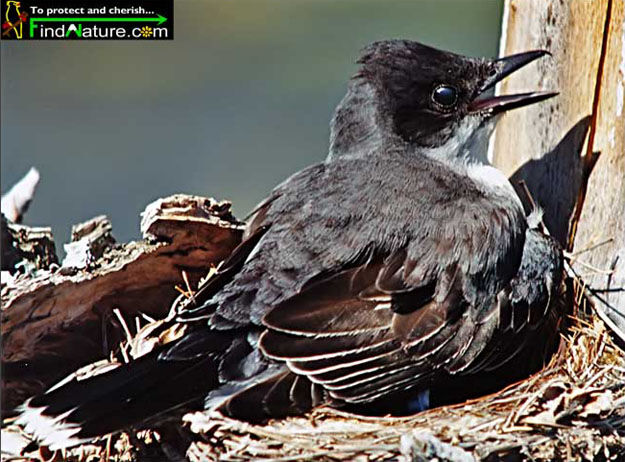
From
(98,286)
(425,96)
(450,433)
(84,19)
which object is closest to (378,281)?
(450,433)

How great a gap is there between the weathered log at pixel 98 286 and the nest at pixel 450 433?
60cm

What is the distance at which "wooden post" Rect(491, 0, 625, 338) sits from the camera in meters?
5.03

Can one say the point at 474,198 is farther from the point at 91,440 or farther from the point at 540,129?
the point at 91,440

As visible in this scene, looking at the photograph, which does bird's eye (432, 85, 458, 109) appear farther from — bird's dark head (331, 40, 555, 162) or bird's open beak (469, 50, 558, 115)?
bird's open beak (469, 50, 558, 115)

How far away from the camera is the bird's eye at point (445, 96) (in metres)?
5.25

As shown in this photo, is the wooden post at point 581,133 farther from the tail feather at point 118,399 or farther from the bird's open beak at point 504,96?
the tail feather at point 118,399

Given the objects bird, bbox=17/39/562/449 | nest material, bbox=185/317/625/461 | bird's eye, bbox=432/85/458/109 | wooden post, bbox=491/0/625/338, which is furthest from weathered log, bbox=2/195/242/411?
wooden post, bbox=491/0/625/338

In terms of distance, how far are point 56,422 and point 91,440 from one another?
0.16 metres

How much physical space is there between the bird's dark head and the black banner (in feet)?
3.39

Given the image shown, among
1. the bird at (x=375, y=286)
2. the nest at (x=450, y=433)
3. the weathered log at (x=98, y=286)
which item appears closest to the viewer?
the nest at (x=450, y=433)

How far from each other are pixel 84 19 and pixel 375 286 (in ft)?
6.07

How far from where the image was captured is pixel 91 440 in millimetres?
4273

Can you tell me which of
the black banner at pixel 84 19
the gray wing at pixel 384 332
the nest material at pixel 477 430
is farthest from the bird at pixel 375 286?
the black banner at pixel 84 19

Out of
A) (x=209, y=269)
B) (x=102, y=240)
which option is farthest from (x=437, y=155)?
(x=102, y=240)
